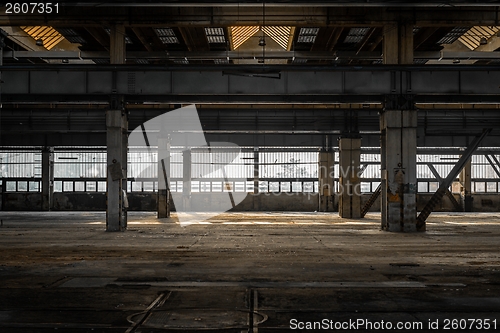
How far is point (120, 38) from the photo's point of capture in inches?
721

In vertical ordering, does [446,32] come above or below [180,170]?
above

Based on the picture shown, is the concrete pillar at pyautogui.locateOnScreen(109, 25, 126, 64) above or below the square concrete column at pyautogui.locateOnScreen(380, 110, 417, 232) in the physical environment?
above

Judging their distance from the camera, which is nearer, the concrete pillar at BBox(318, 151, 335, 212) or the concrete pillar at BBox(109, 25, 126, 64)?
the concrete pillar at BBox(109, 25, 126, 64)

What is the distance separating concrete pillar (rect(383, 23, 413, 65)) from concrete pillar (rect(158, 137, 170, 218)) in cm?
1324

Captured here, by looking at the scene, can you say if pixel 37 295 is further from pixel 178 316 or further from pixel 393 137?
pixel 393 137

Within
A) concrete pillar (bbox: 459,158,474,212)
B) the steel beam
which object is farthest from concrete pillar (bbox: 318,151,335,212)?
the steel beam

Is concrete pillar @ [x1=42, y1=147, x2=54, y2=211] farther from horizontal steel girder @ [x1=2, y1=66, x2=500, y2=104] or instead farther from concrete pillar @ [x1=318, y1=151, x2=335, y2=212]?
horizontal steel girder @ [x1=2, y1=66, x2=500, y2=104]

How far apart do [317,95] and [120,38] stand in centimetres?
716

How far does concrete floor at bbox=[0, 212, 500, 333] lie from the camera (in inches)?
235

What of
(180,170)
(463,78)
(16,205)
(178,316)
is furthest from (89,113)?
(178,316)

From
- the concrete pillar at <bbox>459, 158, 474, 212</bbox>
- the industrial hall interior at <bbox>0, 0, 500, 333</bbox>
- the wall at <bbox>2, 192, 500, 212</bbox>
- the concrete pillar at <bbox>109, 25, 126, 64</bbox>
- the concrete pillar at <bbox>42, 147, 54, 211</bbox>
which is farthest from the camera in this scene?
the wall at <bbox>2, 192, 500, 212</bbox>

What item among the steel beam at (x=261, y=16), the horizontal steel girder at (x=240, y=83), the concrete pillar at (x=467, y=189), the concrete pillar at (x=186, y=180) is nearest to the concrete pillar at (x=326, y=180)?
the concrete pillar at (x=186, y=180)

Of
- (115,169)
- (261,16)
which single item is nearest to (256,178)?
(115,169)

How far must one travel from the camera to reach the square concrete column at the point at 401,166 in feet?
60.1
